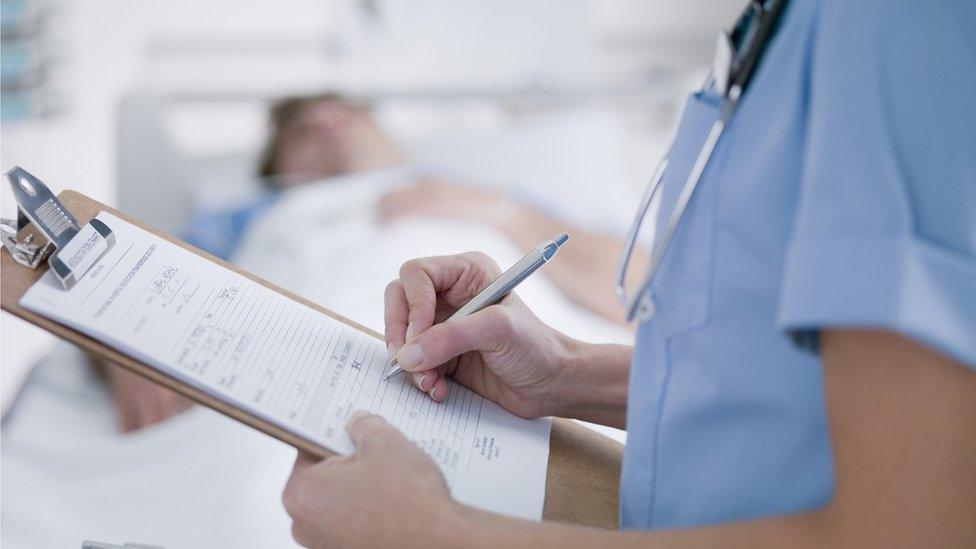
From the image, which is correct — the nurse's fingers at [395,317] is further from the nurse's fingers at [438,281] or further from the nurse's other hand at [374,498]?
the nurse's other hand at [374,498]

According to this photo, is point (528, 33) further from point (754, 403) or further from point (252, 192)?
point (754, 403)

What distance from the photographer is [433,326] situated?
2.25ft

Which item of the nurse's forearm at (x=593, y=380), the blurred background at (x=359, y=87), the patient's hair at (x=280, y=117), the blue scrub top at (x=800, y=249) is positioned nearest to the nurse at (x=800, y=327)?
the blue scrub top at (x=800, y=249)

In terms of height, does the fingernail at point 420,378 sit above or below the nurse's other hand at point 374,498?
below

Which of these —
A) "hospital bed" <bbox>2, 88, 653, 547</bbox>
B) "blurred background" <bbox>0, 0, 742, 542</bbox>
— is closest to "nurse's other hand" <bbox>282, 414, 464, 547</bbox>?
"hospital bed" <bbox>2, 88, 653, 547</bbox>

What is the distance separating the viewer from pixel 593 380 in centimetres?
75

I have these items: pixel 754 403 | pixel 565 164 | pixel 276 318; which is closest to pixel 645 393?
pixel 754 403

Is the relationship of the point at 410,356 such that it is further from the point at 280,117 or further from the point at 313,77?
the point at 313,77

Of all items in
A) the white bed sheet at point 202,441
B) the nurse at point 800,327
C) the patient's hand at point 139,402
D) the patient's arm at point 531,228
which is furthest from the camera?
the patient's arm at point 531,228

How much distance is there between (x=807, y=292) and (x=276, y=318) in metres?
0.42

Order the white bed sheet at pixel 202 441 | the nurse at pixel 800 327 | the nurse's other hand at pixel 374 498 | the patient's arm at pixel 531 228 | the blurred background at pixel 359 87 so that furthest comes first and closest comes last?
the blurred background at pixel 359 87, the patient's arm at pixel 531 228, the white bed sheet at pixel 202 441, the nurse's other hand at pixel 374 498, the nurse at pixel 800 327

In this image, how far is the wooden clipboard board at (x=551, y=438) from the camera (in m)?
0.55

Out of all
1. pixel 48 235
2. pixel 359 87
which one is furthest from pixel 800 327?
pixel 359 87

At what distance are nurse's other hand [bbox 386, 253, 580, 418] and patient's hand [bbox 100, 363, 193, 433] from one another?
813 millimetres
